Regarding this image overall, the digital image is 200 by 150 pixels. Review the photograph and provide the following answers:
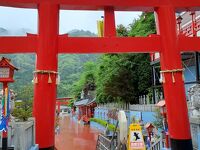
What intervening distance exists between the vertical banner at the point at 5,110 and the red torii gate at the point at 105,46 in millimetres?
1832

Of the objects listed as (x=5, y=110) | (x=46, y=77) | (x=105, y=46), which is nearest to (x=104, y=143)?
(x=105, y=46)

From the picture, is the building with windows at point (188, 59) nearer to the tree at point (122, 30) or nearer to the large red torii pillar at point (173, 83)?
the large red torii pillar at point (173, 83)

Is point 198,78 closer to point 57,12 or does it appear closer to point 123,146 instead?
point 123,146

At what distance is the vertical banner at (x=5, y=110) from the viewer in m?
5.32

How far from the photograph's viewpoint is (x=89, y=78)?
47.2 metres

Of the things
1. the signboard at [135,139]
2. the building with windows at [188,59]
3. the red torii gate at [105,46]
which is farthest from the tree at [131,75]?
the signboard at [135,139]

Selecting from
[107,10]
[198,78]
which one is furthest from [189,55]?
[107,10]

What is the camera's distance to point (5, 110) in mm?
5461

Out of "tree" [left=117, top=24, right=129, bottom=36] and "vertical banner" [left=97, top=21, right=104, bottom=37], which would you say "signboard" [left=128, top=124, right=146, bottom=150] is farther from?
"tree" [left=117, top=24, right=129, bottom=36]

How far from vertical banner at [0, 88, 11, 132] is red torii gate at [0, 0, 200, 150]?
6.01 ft

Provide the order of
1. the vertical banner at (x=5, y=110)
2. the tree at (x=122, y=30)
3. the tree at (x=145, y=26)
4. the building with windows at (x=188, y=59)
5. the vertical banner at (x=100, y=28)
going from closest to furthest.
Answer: the vertical banner at (x=5, y=110) → the vertical banner at (x=100, y=28) → the building with windows at (x=188, y=59) → the tree at (x=145, y=26) → the tree at (x=122, y=30)

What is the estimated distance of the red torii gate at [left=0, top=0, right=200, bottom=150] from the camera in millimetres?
7449

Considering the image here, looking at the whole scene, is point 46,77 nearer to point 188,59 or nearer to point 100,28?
point 100,28

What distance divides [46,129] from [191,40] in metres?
4.98
